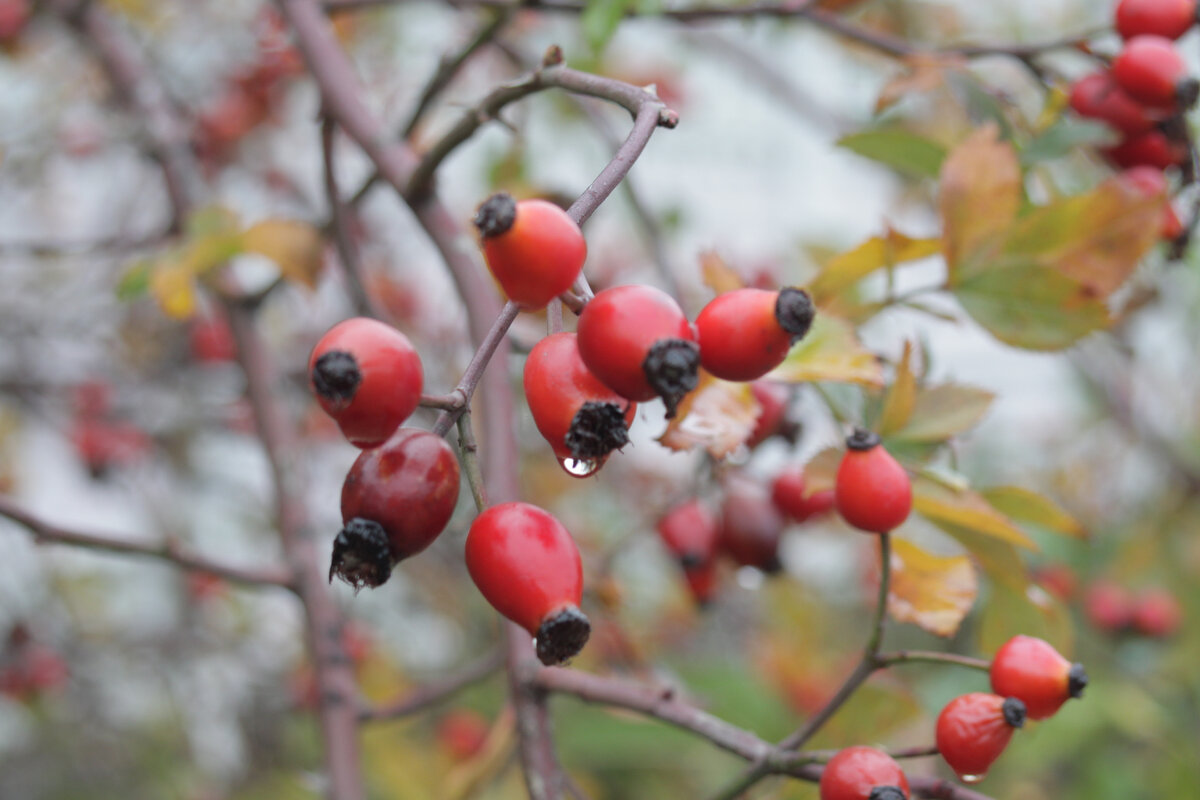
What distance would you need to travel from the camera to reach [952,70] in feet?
3.80

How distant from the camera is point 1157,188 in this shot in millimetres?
1044

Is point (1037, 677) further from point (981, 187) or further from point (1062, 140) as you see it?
point (1062, 140)

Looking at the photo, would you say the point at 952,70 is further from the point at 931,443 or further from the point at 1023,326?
the point at 931,443

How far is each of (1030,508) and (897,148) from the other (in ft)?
1.41

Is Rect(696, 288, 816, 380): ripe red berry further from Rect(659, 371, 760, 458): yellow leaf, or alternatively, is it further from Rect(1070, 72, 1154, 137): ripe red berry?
Rect(1070, 72, 1154, 137): ripe red berry

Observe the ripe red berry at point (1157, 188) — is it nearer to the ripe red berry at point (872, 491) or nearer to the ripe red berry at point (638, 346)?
the ripe red berry at point (872, 491)

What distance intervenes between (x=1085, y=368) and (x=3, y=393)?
9.38ft

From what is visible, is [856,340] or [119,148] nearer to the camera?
[856,340]

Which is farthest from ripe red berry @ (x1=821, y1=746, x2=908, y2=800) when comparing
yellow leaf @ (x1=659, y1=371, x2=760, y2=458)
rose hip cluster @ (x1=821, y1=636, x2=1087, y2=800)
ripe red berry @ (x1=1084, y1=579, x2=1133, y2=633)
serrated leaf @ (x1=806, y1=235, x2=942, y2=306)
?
ripe red berry @ (x1=1084, y1=579, x2=1133, y2=633)

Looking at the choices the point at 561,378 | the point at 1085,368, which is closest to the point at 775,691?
the point at 1085,368

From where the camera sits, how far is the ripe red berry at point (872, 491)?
29.9 inches

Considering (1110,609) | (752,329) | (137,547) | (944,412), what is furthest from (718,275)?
(1110,609)

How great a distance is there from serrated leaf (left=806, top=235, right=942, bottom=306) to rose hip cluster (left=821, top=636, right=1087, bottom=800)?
414 mm

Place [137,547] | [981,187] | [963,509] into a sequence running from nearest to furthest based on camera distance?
[963,509]
[981,187]
[137,547]
